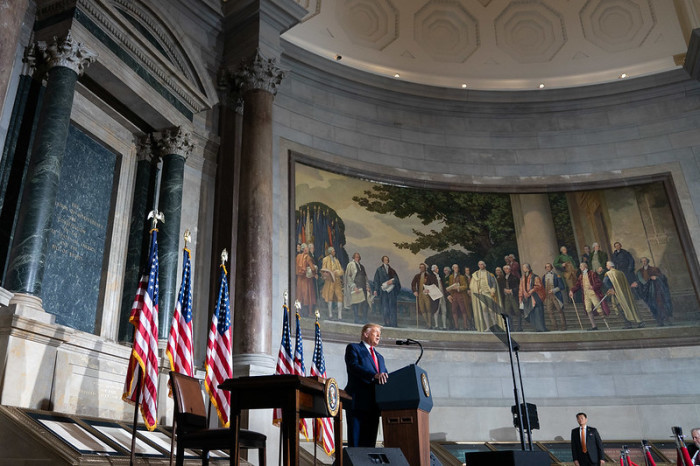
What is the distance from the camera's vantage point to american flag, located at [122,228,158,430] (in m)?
6.40

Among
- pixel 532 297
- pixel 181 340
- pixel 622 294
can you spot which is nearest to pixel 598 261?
pixel 622 294

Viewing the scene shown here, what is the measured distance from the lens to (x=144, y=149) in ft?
33.3

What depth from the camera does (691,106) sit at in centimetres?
1452

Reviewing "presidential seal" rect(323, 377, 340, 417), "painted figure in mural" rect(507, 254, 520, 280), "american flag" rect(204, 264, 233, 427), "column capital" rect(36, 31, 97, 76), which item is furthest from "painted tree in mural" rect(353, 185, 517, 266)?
"presidential seal" rect(323, 377, 340, 417)

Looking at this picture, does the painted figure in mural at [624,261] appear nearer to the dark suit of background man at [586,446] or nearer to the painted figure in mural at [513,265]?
the painted figure in mural at [513,265]

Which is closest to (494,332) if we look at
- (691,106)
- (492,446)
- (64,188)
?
→ (492,446)

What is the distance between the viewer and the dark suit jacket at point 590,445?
31.3 feet

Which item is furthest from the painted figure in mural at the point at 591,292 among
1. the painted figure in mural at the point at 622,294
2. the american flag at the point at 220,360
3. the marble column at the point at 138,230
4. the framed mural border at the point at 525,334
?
the marble column at the point at 138,230

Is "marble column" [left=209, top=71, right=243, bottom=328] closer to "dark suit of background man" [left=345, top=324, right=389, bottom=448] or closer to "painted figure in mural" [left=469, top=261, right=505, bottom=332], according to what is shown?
"dark suit of background man" [left=345, top=324, right=389, bottom=448]

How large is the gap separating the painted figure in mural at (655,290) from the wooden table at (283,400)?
9.98 m

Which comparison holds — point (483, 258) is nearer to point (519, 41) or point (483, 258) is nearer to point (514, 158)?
point (514, 158)

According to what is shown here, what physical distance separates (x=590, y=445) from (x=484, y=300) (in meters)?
4.09

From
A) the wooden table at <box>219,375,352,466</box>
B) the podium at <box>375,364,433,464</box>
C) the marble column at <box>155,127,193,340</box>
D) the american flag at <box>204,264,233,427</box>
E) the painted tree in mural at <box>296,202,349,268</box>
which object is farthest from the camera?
the painted tree in mural at <box>296,202,349,268</box>

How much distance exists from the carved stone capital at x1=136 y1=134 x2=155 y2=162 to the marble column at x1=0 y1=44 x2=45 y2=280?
1.99m
